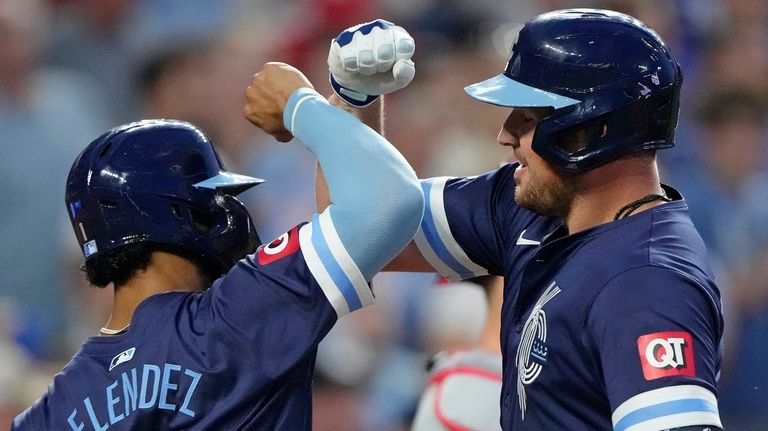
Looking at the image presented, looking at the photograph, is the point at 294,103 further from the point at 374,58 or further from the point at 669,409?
the point at 669,409

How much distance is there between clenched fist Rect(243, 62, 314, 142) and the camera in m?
2.90

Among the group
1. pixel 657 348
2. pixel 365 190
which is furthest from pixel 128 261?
pixel 657 348

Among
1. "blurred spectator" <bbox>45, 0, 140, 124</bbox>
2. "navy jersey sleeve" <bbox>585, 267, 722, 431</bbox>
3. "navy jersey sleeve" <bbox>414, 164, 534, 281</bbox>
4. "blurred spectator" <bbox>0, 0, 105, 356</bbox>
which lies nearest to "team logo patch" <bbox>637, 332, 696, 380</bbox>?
"navy jersey sleeve" <bbox>585, 267, 722, 431</bbox>

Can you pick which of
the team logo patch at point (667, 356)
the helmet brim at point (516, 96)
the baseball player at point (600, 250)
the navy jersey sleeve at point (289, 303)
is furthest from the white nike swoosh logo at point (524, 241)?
the team logo patch at point (667, 356)

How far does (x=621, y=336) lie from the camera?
7.72ft

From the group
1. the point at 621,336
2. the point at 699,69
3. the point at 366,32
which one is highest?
the point at 366,32

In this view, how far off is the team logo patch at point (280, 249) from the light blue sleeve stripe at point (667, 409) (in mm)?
837

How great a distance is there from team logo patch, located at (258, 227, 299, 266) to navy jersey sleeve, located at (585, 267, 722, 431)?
2.28 feet

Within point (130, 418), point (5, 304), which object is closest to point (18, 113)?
point (5, 304)

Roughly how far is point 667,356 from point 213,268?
1.18m

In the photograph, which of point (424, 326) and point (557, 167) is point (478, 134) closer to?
point (424, 326)

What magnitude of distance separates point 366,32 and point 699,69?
542 centimetres

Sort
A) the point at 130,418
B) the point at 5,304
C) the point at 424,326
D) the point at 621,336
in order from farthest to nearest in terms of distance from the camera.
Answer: the point at 424,326, the point at 5,304, the point at 130,418, the point at 621,336

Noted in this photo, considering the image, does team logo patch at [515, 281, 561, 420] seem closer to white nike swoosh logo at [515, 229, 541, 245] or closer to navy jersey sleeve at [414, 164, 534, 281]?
white nike swoosh logo at [515, 229, 541, 245]
